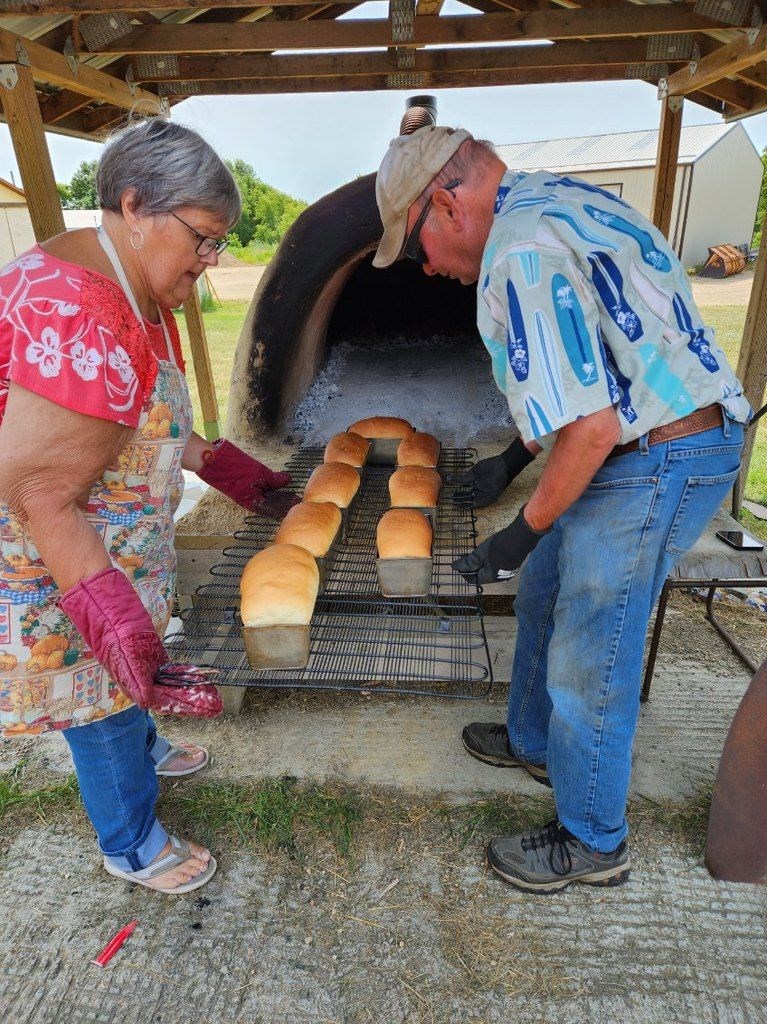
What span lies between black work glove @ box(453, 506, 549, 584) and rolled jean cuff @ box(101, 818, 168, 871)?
1419mm

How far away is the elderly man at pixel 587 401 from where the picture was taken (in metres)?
1.50

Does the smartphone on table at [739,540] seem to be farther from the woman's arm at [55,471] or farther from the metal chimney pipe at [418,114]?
the metal chimney pipe at [418,114]

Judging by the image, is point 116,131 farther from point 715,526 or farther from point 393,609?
point 715,526

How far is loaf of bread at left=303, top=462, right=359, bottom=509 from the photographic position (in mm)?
3041

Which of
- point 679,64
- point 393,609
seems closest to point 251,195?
point 679,64

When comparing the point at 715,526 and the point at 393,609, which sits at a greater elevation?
the point at 715,526

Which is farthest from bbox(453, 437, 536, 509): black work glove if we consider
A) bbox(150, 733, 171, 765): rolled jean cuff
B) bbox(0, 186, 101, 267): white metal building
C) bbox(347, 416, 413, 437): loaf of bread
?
bbox(0, 186, 101, 267): white metal building

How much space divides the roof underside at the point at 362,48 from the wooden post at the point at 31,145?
13 centimetres

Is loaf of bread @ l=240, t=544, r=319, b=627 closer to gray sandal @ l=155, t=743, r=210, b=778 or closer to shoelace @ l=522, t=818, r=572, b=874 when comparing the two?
gray sandal @ l=155, t=743, r=210, b=778

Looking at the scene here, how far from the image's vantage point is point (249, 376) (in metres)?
3.98

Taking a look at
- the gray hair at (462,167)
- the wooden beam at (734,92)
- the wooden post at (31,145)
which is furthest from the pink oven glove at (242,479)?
the wooden beam at (734,92)

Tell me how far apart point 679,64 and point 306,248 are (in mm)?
4303

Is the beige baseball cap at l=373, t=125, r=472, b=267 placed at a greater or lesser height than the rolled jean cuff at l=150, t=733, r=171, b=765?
greater

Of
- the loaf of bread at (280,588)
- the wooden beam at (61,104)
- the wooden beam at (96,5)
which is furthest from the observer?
the wooden beam at (61,104)
